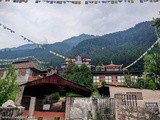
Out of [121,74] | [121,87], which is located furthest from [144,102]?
[121,74]

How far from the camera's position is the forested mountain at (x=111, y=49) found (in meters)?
57.5

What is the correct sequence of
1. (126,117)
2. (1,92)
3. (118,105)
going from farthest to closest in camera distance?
(118,105) → (126,117) → (1,92)

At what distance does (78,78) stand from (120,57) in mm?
35055

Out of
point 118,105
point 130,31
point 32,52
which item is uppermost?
point 130,31

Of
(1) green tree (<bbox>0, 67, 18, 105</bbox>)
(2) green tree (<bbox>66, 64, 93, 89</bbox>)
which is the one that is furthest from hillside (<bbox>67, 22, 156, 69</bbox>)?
(1) green tree (<bbox>0, 67, 18, 105</bbox>)

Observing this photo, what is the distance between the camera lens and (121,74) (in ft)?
104

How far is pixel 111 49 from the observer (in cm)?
7788

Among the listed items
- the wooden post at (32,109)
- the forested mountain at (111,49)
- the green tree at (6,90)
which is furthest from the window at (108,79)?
the green tree at (6,90)

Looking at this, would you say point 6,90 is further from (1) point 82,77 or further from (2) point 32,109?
A: (1) point 82,77

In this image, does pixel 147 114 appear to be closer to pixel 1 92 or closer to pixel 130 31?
pixel 1 92

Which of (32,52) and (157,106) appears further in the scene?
(32,52)

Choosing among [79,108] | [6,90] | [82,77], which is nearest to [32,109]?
[6,90]

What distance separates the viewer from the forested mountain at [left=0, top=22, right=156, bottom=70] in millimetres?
57500

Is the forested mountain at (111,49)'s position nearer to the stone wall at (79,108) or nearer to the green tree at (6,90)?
the stone wall at (79,108)
